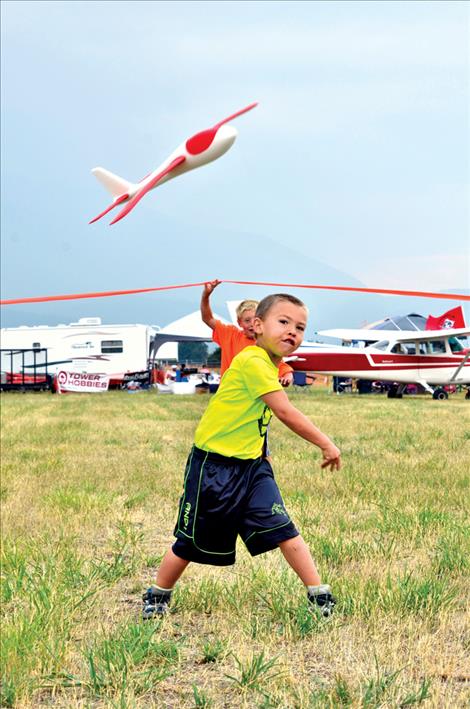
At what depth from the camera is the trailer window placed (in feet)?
128

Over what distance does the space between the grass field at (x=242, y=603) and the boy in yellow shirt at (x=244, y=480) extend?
0.19 m

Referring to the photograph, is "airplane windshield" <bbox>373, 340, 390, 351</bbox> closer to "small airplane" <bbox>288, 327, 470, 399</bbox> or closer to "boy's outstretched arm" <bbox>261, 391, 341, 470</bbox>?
"small airplane" <bbox>288, 327, 470, 399</bbox>

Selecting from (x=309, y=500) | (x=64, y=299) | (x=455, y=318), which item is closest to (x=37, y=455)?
(x=309, y=500)

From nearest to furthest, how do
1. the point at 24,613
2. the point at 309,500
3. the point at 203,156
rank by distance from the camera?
the point at 24,613 → the point at 203,156 → the point at 309,500

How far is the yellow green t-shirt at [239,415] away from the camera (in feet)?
10.3

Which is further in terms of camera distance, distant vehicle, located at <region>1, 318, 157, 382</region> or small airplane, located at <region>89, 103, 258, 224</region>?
distant vehicle, located at <region>1, 318, 157, 382</region>

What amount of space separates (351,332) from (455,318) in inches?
189

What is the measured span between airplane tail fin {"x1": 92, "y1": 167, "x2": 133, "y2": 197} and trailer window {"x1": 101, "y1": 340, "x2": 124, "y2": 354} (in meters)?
33.5

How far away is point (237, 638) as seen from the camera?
2.81 meters

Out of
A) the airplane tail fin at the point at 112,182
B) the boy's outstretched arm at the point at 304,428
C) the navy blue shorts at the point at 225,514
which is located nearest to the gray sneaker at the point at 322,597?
the navy blue shorts at the point at 225,514

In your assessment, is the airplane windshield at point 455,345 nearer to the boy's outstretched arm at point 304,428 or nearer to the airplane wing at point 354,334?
the airplane wing at point 354,334

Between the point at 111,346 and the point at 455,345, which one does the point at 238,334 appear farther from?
the point at 111,346

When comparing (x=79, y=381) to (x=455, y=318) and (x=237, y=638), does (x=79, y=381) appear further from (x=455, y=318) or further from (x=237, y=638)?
(x=237, y=638)

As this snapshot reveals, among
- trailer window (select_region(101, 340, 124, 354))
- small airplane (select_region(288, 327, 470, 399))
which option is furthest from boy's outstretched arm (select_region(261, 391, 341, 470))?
trailer window (select_region(101, 340, 124, 354))
